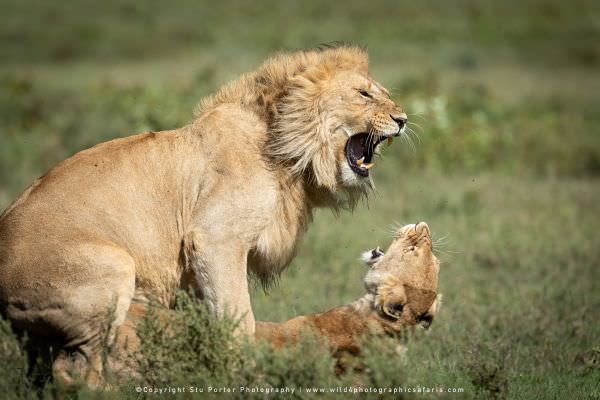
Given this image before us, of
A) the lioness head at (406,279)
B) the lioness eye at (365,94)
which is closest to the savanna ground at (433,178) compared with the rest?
the lioness head at (406,279)

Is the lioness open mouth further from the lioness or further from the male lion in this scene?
the lioness

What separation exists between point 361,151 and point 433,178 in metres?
8.06

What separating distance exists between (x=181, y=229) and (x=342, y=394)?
1.66 m

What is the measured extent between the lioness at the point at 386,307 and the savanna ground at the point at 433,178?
1.08ft

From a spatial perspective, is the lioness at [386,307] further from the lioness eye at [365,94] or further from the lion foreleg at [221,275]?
the lioness eye at [365,94]

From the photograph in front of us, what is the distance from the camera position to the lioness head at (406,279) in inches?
236

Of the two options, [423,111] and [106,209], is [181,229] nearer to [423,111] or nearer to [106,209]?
[106,209]

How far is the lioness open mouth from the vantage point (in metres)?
6.45

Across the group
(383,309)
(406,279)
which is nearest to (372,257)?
(406,279)

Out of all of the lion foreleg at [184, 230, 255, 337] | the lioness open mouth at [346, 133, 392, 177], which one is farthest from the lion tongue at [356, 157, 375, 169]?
the lion foreleg at [184, 230, 255, 337]

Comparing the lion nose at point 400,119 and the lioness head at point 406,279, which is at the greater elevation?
the lion nose at point 400,119

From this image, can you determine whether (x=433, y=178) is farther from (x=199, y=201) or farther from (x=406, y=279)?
(x=199, y=201)

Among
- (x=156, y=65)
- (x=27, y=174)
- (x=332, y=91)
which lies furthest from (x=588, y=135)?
(x=156, y=65)

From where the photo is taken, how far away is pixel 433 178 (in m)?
14.4
